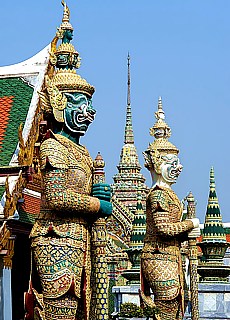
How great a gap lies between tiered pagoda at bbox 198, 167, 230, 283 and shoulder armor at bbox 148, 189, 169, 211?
3002 millimetres

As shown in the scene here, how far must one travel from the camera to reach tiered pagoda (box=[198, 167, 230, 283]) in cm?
1225

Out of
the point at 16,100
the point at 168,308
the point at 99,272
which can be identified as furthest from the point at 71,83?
the point at 168,308

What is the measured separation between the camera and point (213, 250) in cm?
1237

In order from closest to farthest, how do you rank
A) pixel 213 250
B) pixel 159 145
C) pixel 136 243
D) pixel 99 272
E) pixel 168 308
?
pixel 99 272, pixel 168 308, pixel 159 145, pixel 213 250, pixel 136 243

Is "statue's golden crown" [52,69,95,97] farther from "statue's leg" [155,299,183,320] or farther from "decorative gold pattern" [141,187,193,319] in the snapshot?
"statue's leg" [155,299,183,320]

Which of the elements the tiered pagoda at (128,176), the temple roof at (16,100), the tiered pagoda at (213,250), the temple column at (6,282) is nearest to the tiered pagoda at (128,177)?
the tiered pagoda at (128,176)

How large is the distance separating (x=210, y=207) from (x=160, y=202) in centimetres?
343

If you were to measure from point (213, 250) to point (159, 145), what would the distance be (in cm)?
290

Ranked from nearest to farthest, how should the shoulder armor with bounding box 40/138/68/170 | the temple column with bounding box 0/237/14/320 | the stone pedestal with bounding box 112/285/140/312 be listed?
the shoulder armor with bounding box 40/138/68/170
the temple column with bounding box 0/237/14/320
the stone pedestal with bounding box 112/285/140/312

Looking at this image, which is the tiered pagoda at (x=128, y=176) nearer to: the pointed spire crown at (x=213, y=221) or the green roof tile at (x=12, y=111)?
the pointed spire crown at (x=213, y=221)

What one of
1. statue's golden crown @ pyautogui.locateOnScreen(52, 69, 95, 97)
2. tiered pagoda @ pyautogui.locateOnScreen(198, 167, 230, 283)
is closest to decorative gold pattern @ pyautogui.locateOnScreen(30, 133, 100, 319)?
statue's golden crown @ pyautogui.locateOnScreen(52, 69, 95, 97)

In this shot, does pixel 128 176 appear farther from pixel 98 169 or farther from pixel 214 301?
pixel 98 169

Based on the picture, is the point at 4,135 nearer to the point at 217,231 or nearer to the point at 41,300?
the point at 41,300

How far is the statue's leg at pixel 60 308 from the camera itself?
760 cm
